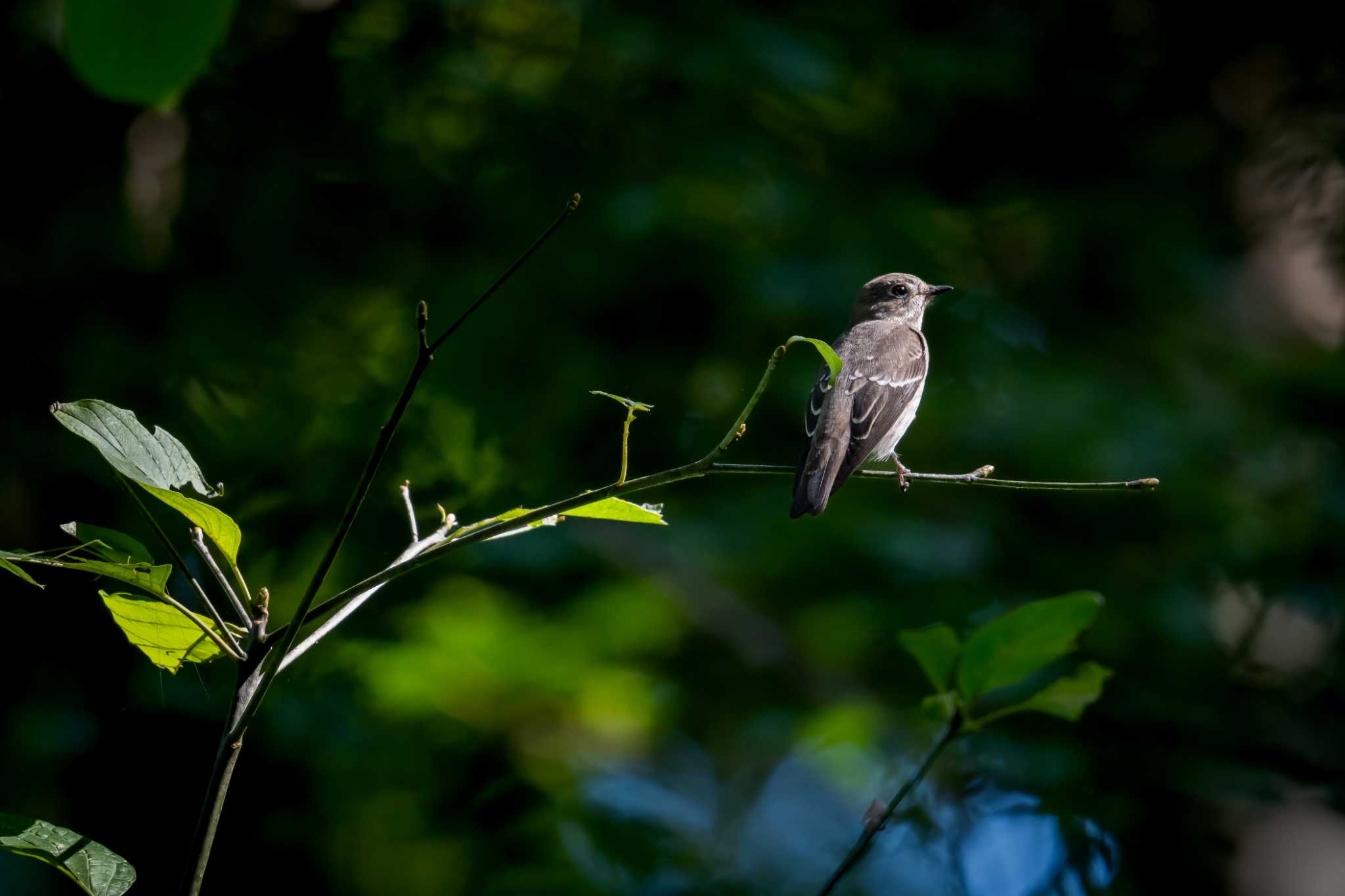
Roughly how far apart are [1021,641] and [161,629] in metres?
0.91

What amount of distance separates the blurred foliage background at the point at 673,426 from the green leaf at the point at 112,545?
11.8 feet

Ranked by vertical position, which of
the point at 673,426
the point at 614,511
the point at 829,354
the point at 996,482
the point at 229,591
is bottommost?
the point at 673,426

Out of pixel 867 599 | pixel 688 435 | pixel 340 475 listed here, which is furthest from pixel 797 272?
pixel 340 475

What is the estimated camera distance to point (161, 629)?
1.13 meters

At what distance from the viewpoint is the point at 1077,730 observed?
18.3ft

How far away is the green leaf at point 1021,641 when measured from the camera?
112 cm

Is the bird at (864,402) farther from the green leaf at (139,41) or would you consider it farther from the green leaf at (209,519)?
the green leaf at (139,41)

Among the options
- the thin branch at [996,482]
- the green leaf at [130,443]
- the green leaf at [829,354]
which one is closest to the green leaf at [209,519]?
the green leaf at [130,443]

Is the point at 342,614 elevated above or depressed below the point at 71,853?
above

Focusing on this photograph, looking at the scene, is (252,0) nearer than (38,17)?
No

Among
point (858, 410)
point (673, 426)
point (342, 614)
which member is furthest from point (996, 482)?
point (673, 426)

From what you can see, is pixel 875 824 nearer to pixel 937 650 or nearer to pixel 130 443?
pixel 937 650

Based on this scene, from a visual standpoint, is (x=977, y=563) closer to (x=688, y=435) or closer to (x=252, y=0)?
(x=688, y=435)

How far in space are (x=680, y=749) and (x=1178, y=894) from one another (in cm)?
283
